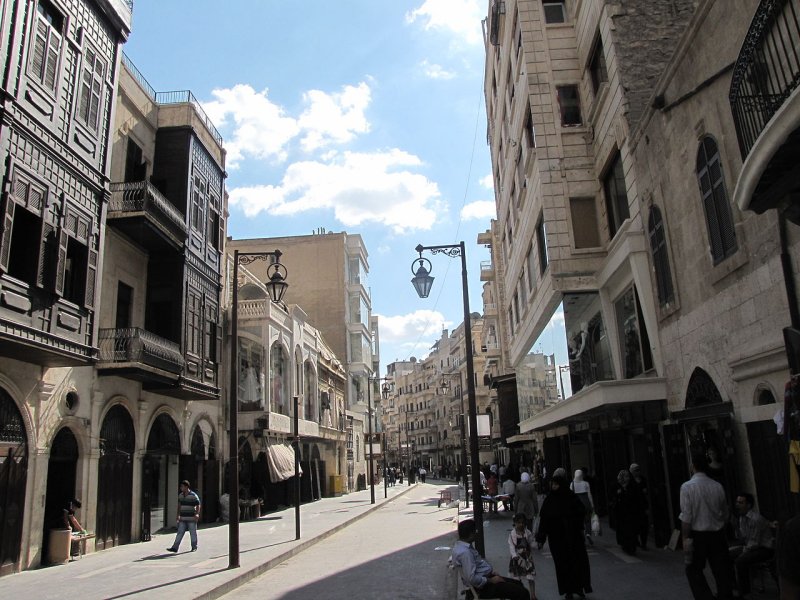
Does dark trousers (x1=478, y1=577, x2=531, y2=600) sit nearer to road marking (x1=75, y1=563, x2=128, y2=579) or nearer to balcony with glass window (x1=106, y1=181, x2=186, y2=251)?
road marking (x1=75, y1=563, x2=128, y2=579)

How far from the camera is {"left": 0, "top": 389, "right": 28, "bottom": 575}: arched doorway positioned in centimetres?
1266

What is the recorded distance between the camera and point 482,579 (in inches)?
260

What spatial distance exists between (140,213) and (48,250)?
371 centimetres

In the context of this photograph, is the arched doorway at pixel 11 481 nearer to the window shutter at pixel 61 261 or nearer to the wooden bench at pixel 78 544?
the wooden bench at pixel 78 544

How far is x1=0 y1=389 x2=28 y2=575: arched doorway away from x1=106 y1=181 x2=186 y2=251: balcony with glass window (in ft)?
19.4

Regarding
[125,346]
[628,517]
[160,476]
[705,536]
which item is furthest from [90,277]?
[705,536]

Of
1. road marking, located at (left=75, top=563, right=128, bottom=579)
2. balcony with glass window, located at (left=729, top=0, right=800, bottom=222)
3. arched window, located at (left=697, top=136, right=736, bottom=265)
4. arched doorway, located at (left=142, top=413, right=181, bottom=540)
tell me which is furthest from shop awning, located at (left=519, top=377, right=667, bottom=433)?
arched doorway, located at (left=142, top=413, right=181, bottom=540)

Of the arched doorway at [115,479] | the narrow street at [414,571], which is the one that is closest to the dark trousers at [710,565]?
the narrow street at [414,571]

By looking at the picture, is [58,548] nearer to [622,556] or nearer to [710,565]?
[622,556]

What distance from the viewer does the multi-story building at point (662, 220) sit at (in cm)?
812

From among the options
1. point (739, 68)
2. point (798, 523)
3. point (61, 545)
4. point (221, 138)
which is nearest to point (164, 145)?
point (221, 138)

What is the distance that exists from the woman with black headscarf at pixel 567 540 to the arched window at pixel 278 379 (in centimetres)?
2117

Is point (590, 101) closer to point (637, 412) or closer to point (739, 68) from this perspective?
point (637, 412)

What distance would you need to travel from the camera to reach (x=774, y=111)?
660 cm
